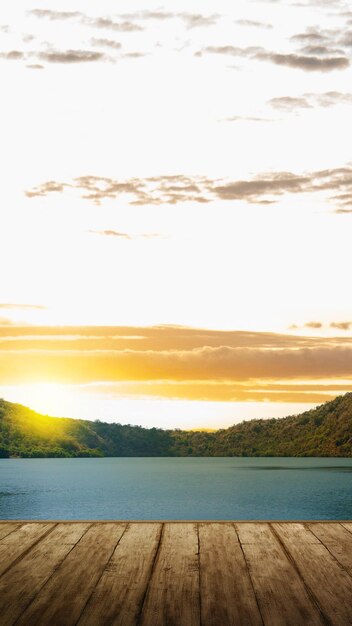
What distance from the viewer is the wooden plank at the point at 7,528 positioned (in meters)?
5.33

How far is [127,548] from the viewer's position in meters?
4.86

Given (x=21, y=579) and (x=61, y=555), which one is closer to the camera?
(x=21, y=579)

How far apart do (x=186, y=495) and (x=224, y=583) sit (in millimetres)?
90788

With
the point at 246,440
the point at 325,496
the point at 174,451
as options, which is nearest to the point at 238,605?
the point at 325,496

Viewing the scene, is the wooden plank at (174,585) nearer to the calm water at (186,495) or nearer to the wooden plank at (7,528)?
the wooden plank at (7,528)

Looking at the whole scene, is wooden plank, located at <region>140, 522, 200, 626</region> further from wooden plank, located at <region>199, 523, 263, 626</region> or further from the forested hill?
the forested hill

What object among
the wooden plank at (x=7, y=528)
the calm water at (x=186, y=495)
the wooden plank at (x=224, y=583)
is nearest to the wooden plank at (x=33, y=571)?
the wooden plank at (x=7, y=528)

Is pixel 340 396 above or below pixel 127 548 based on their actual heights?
above

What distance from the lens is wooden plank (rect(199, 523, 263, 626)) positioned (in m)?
3.54

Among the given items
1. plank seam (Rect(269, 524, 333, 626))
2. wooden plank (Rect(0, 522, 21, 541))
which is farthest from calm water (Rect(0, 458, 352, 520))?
plank seam (Rect(269, 524, 333, 626))

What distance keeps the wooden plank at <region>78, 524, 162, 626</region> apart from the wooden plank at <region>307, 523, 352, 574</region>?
3.65 ft

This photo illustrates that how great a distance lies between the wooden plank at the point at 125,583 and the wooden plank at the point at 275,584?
1.96ft

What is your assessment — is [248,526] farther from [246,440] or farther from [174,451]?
[174,451]

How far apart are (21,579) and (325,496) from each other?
90537 mm
